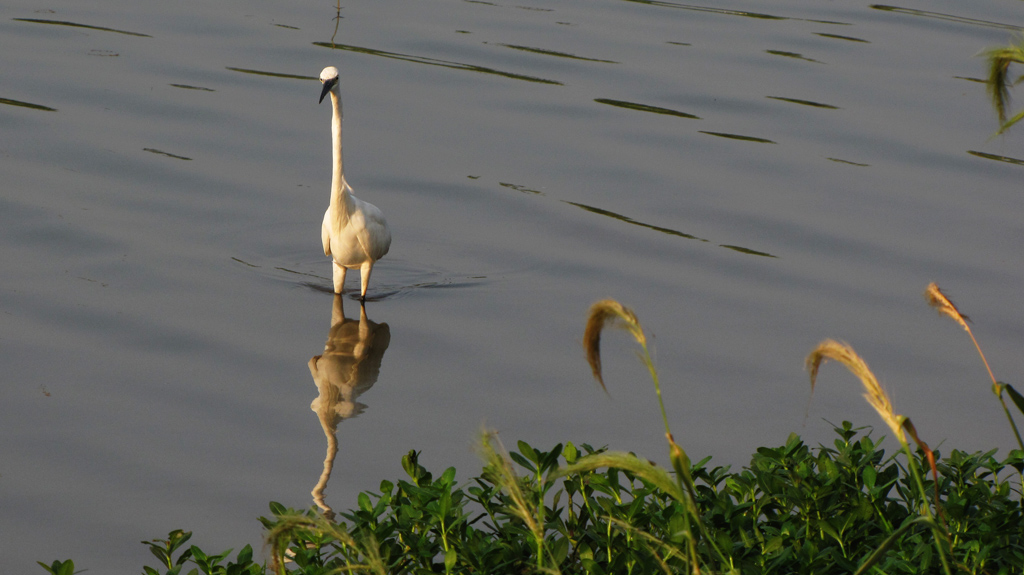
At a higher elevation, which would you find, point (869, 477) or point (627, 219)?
point (869, 477)

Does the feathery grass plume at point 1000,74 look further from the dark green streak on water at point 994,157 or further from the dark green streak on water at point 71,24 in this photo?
the dark green streak on water at point 71,24

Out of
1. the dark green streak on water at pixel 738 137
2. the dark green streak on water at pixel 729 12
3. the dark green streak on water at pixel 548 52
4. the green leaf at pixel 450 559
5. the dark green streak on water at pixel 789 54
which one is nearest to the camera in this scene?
the green leaf at pixel 450 559

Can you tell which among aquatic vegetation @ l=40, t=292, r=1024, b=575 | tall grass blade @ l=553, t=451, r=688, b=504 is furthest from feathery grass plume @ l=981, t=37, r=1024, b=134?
tall grass blade @ l=553, t=451, r=688, b=504

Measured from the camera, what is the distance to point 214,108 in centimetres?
1005

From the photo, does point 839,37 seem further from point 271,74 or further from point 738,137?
point 271,74

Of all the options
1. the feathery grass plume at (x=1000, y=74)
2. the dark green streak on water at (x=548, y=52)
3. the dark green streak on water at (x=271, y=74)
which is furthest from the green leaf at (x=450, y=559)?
the dark green streak on water at (x=548, y=52)

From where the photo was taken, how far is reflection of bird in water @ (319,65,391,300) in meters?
6.93

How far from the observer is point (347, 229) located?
273 inches

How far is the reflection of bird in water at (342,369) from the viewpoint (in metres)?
5.27

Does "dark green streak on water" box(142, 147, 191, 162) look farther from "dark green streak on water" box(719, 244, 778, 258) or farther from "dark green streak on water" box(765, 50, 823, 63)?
"dark green streak on water" box(765, 50, 823, 63)

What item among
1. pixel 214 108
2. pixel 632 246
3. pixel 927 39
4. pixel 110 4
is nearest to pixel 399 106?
pixel 214 108

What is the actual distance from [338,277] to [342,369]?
1.32 m

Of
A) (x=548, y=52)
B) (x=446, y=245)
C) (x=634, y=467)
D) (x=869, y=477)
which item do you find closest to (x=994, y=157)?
(x=548, y=52)

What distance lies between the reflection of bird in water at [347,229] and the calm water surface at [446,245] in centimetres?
25
